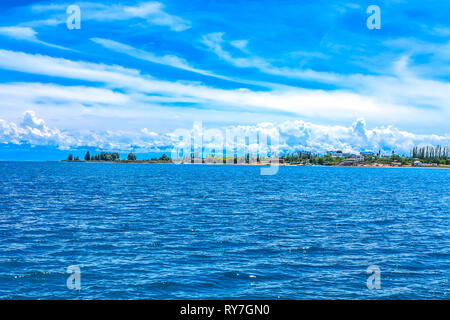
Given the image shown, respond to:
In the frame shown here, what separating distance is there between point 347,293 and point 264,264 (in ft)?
26.7

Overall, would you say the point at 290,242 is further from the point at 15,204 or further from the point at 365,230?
the point at 15,204

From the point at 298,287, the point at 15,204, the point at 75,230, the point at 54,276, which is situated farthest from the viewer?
the point at 15,204

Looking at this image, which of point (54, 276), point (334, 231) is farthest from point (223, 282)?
point (334, 231)

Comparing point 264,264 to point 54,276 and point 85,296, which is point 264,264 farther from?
point 54,276

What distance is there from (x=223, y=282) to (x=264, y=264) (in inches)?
224

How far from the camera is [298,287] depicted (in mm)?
27078

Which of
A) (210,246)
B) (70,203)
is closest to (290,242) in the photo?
(210,246)

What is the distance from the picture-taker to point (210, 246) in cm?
3872
